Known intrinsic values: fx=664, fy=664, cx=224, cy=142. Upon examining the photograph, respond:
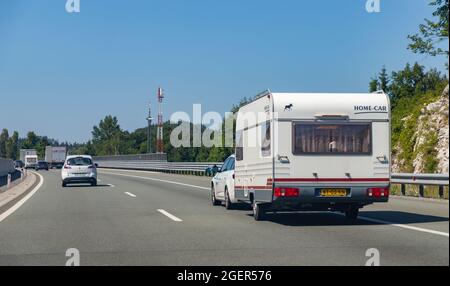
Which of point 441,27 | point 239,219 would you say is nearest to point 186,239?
point 239,219

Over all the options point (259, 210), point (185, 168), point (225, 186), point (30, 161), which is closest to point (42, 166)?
point (30, 161)

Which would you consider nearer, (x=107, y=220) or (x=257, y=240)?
(x=257, y=240)

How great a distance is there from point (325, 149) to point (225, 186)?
16.4 ft

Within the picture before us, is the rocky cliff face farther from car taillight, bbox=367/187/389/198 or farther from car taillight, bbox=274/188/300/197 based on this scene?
car taillight, bbox=274/188/300/197

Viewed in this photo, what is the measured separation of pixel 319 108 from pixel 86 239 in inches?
195

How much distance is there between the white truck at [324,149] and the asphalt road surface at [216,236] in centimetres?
63

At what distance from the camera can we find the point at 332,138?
41.4 ft

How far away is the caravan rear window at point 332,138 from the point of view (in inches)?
492

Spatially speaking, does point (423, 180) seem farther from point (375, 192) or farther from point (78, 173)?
point (78, 173)

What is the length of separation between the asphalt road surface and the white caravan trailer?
0.69 metres

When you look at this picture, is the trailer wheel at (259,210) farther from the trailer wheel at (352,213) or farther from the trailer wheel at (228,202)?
the trailer wheel at (228,202)

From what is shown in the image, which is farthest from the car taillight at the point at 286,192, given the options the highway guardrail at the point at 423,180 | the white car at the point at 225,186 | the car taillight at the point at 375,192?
the highway guardrail at the point at 423,180

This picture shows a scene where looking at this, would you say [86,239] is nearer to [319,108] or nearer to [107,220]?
[107,220]
